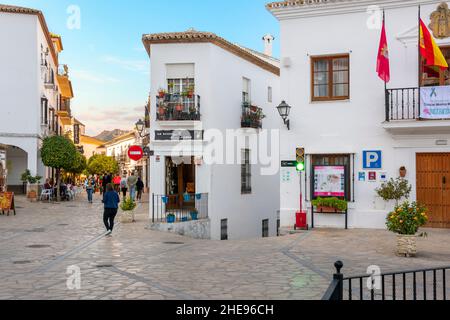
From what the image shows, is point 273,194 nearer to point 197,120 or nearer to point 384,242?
point 197,120

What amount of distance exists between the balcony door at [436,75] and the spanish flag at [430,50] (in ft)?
3.57

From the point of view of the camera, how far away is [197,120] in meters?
20.3

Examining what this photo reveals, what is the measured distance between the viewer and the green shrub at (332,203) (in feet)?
51.3

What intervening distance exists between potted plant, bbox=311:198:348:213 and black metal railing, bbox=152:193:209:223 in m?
4.85

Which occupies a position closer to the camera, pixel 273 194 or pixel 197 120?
pixel 197 120

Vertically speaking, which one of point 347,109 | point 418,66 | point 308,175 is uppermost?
point 418,66

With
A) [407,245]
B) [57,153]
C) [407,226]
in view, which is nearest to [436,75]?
[407,226]

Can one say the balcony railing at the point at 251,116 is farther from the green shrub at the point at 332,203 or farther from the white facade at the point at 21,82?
the white facade at the point at 21,82

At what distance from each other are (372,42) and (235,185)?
30.0ft

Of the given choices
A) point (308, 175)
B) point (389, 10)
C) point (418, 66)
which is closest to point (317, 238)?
point (308, 175)

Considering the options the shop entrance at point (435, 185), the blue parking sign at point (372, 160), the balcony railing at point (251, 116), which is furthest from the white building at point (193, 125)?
the shop entrance at point (435, 185)
